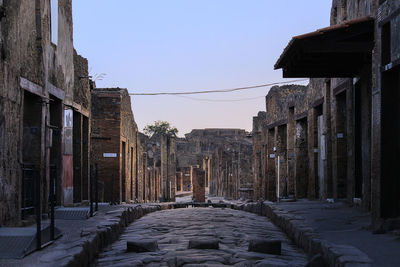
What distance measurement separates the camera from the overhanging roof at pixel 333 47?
9523 mm

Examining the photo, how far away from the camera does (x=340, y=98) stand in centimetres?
1470

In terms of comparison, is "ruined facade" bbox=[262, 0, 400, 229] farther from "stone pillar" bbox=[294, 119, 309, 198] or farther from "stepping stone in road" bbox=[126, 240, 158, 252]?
"stepping stone in road" bbox=[126, 240, 158, 252]

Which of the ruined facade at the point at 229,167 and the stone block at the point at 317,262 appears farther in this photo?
the ruined facade at the point at 229,167

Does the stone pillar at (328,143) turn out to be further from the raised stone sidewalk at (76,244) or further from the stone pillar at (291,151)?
the raised stone sidewalk at (76,244)

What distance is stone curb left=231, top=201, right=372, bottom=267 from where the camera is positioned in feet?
16.9

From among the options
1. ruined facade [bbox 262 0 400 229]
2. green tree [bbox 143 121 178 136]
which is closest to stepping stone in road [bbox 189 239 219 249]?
ruined facade [bbox 262 0 400 229]

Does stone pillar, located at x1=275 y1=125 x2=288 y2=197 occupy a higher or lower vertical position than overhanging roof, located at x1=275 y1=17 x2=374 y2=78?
lower

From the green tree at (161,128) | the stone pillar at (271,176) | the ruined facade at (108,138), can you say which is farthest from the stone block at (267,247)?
the green tree at (161,128)

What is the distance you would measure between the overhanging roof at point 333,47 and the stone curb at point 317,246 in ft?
9.41

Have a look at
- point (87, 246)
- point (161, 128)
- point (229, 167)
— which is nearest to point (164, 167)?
point (229, 167)

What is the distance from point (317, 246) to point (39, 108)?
22.8 ft

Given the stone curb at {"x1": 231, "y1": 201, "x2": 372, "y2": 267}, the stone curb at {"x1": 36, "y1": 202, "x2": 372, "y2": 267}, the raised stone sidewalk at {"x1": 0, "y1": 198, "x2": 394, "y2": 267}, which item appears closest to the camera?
the stone curb at {"x1": 231, "y1": 201, "x2": 372, "y2": 267}

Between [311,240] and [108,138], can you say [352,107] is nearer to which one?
[311,240]

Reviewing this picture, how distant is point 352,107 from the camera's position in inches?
519
